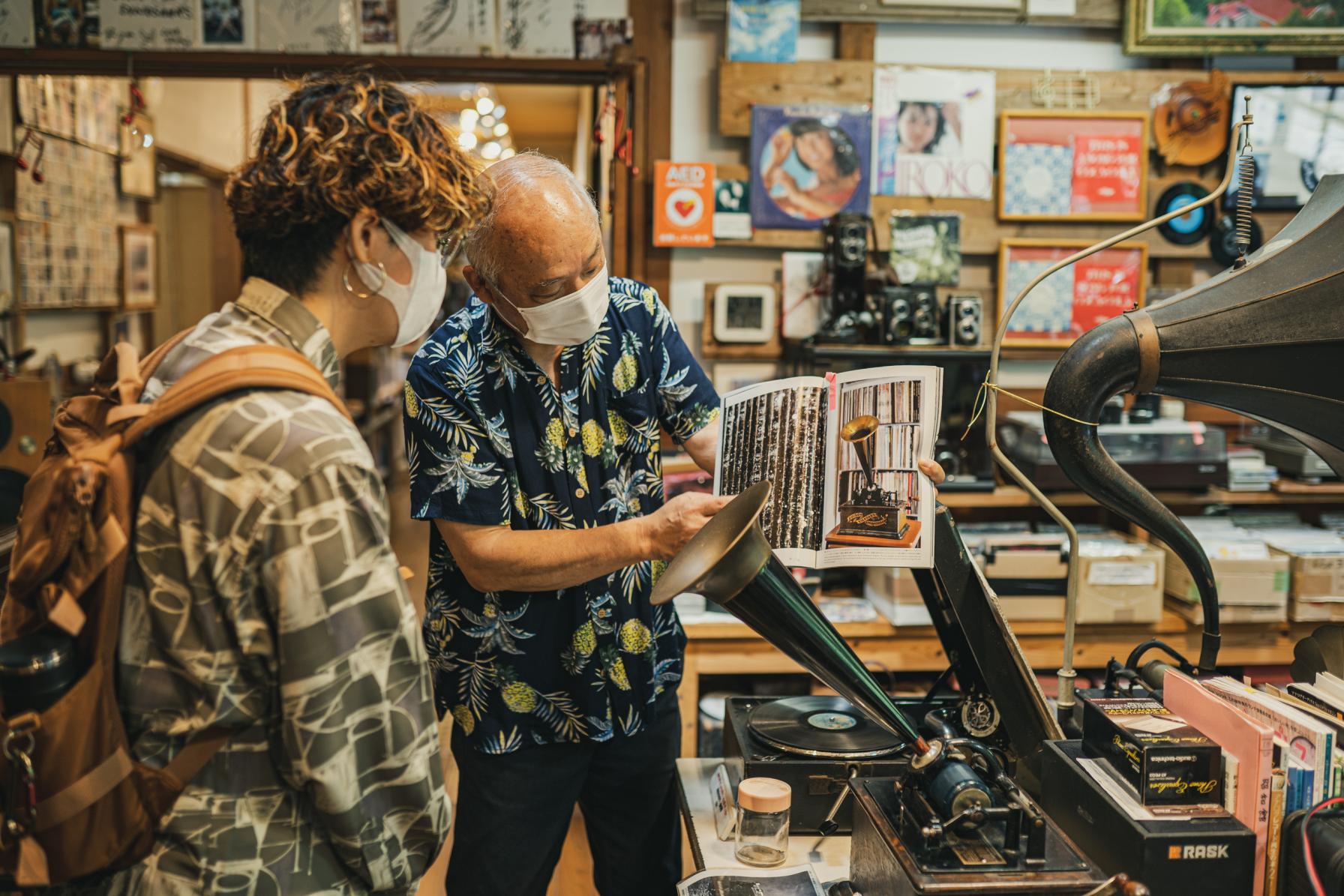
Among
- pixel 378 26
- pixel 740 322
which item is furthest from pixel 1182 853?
pixel 378 26

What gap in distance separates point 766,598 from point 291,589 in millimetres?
648

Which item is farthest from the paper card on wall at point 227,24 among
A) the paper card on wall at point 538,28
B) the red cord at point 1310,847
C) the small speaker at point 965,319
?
the red cord at point 1310,847

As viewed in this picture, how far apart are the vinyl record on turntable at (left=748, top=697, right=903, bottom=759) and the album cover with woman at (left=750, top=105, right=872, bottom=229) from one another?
2.04 meters

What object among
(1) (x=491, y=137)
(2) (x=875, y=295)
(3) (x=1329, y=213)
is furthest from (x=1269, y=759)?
(1) (x=491, y=137)

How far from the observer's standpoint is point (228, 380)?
1.04 m

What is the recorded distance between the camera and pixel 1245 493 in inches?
136

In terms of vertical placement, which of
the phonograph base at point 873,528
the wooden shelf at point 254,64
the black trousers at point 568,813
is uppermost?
the wooden shelf at point 254,64

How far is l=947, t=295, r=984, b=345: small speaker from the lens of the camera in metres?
3.39

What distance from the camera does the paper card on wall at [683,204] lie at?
3.49 meters

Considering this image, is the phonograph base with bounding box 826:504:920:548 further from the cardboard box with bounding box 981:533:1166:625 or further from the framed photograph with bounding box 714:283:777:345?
the framed photograph with bounding box 714:283:777:345

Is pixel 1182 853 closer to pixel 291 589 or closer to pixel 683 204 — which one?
pixel 291 589

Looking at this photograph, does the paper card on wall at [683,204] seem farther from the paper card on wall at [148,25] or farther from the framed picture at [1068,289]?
the paper card on wall at [148,25]

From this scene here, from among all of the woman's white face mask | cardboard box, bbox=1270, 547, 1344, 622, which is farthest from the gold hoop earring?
cardboard box, bbox=1270, 547, 1344, 622

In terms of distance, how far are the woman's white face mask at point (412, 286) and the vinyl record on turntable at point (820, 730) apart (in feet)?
2.95
